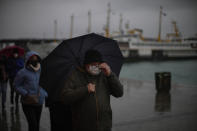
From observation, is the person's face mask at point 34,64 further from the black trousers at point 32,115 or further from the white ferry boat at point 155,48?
the white ferry boat at point 155,48

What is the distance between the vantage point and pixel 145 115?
17.7 feet

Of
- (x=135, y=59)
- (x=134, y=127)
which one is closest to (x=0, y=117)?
(x=134, y=127)

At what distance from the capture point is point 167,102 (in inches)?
270

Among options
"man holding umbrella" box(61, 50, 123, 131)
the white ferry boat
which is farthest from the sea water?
"man holding umbrella" box(61, 50, 123, 131)

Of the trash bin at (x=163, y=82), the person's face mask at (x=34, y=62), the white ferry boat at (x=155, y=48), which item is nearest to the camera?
the person's face mask at (x=34, y=62)

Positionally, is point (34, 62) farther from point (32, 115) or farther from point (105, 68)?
point (105, 68)

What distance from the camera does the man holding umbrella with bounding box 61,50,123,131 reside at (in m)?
2.23

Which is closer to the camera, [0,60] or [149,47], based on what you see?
[0,60]

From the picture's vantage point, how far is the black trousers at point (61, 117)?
105 inches

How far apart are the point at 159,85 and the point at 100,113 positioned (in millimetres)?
6705

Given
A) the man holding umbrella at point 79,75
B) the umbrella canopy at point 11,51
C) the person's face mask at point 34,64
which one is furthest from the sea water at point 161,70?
the man holding umbrella at point 79,75

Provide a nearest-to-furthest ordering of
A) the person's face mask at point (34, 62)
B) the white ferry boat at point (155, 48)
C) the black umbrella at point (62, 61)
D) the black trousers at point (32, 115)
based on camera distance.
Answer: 1. the black umbrella at point (62, 61)
2. the black trousers at point (32, 115)
3. the person's face mask at point (34, 62)
4. the white ferry boat at point (155, 48)

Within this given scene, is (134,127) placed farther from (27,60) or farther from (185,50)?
(185,50)

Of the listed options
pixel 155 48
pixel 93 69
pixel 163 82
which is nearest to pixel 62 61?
pixel 93 69
